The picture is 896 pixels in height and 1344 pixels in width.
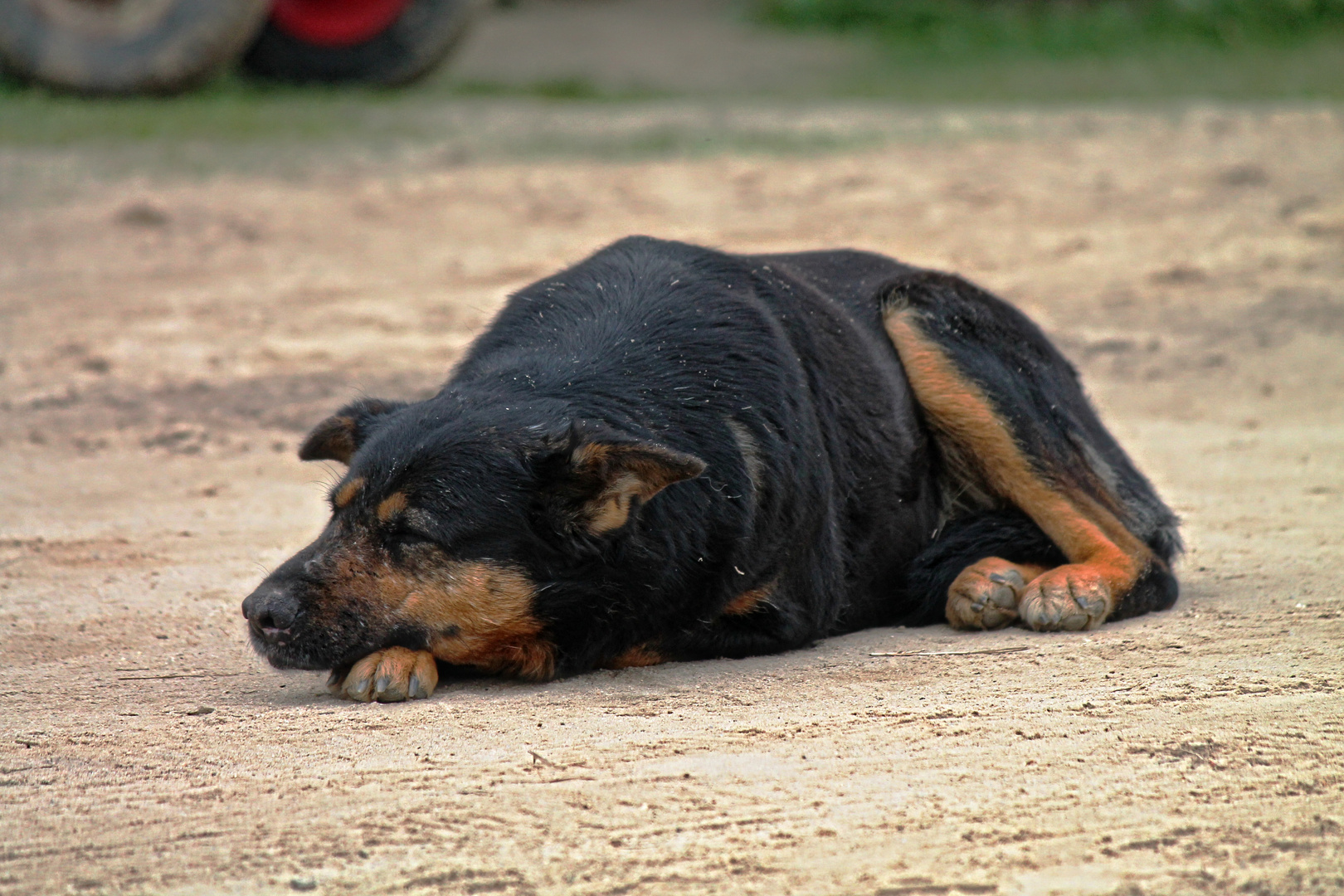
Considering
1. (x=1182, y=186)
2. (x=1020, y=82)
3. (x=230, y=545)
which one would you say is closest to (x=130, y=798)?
(x=230, y=545)

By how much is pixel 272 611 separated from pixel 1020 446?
8.96 ft

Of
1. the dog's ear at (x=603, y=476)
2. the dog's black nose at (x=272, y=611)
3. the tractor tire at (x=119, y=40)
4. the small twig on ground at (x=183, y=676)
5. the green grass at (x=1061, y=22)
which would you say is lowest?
the small twig on ground at (x=183, y=676)

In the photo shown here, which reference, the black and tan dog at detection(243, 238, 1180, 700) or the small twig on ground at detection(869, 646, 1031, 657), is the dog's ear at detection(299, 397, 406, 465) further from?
the small twig on ground at detection(869, 646, 1031, 657)

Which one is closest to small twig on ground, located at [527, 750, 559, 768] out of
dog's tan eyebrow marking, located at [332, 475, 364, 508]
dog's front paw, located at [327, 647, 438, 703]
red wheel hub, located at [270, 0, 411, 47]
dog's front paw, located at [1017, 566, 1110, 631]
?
dog's front paw, located at [327, 647, 438, 703]

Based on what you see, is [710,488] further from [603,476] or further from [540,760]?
[540,760]

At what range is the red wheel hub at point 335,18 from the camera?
15062mm

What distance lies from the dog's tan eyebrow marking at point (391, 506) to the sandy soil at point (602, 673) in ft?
1.74

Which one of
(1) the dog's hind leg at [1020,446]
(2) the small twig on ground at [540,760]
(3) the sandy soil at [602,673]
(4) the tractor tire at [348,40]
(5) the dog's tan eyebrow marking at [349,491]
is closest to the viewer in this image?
(3) the sandy soil at [602,673]

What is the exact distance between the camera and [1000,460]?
5.52 meters

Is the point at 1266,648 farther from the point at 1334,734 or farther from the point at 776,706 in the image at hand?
the point at 776,706

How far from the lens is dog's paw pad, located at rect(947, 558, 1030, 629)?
508 centimetres

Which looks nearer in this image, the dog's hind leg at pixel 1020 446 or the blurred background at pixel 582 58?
the dog's hind leg at pixel 1020 446

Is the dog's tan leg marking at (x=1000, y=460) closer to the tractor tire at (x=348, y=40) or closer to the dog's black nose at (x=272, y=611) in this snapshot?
the dog's black nose at (x=272, y=611)

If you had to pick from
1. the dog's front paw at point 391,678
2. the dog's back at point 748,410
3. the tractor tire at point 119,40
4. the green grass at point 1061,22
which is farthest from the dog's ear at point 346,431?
the green grass at point 1061,22
